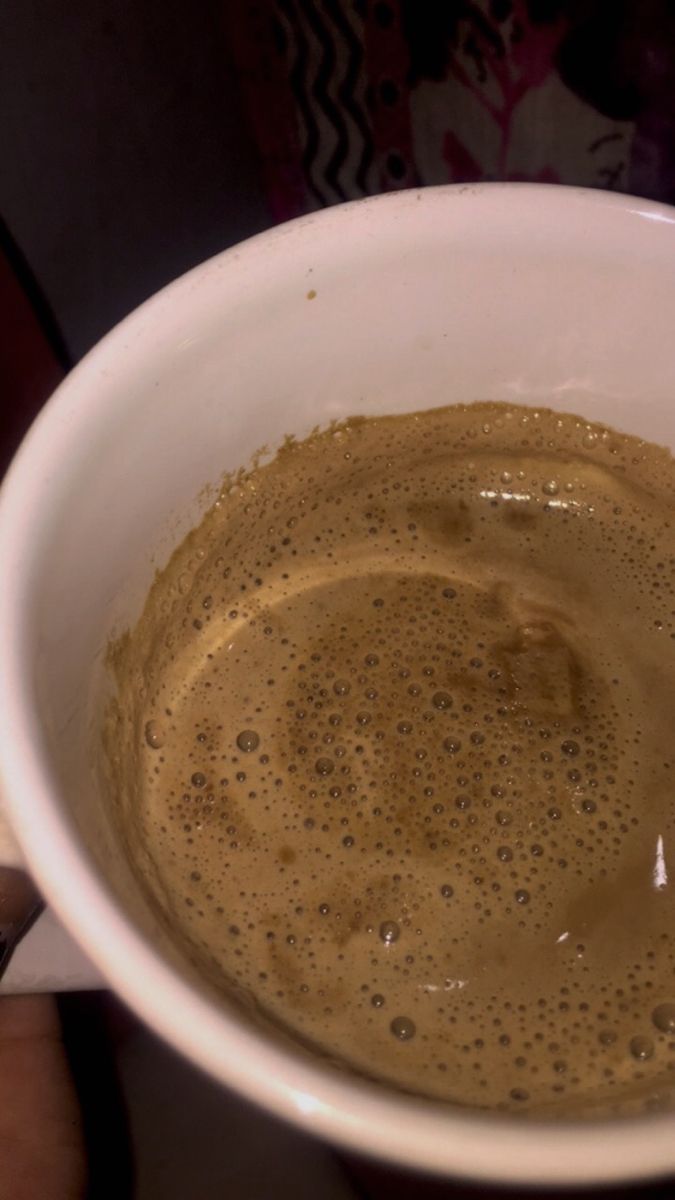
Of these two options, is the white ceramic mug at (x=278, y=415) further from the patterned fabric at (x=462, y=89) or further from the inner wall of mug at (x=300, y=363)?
the patterned fabric at (x=462, y=89)

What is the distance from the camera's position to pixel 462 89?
2.76 ft

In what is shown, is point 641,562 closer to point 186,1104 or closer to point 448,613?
point 448,613

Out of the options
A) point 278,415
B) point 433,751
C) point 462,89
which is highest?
point 462,89

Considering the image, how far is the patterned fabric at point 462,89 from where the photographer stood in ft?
2.50

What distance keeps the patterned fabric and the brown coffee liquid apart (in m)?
0.26

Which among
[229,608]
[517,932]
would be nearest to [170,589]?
[229,608]

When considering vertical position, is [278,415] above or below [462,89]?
below

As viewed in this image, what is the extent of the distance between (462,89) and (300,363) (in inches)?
13.8

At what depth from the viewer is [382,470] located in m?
0.79

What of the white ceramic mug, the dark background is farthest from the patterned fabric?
the white ceramic mug

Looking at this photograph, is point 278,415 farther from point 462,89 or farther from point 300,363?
point 462,89

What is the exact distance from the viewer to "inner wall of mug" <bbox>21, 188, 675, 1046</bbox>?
537mm

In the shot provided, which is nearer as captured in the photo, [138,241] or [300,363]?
[300,363]

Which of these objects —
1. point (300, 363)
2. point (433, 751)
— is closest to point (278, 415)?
point (300, 363)
